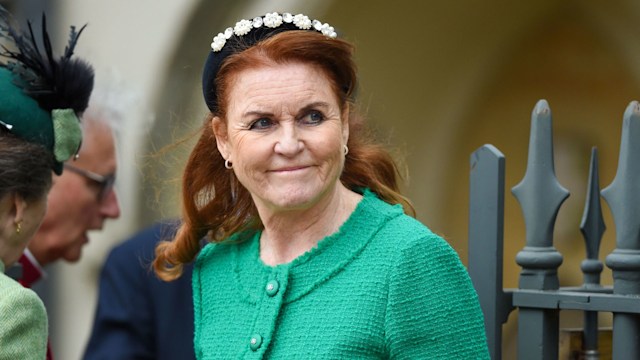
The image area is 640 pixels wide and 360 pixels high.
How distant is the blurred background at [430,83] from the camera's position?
6430mm

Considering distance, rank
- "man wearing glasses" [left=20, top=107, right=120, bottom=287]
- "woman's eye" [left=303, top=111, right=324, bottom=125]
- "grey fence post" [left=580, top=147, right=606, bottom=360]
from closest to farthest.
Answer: "woman's eye" [left=303, top=111, right=324, bottom=125]
"grey fence post" [left=580, top=147, right=606, bottom=360]
"man wearing glasses" [left=20, top=107, right=120, bottom=287]

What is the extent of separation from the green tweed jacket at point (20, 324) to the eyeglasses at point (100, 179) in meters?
2.15

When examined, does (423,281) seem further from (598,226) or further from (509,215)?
(509,215)

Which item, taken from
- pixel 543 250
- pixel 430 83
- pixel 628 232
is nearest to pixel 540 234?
pixel 543 250

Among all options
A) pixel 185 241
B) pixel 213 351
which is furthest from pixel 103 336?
pixel 213 351

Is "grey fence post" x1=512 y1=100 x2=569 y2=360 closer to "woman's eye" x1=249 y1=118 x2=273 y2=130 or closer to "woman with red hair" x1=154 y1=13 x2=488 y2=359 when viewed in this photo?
"woman with red hair" x1=154 y1=13 x2=488 y2=359

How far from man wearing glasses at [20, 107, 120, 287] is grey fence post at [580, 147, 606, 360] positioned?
2.14 meters

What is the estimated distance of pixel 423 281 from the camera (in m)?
2.60

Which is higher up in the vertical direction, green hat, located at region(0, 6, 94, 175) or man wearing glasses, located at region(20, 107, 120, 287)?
green hat, located at region(0, 6, 94, 175)

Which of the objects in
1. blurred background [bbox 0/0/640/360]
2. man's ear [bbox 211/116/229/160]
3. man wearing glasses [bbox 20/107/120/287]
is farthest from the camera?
blurred background [bbox 0/0/640/360]

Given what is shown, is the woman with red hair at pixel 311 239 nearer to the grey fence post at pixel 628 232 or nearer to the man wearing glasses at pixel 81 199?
the grey fence post at pixel 628 232

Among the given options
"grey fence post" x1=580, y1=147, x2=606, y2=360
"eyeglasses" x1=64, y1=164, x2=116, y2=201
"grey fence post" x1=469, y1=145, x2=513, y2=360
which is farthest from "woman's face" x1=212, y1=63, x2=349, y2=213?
"eyeglasses" x1=64, y1=164, x2=116, y2=201

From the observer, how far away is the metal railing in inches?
114

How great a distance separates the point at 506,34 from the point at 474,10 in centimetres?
22
